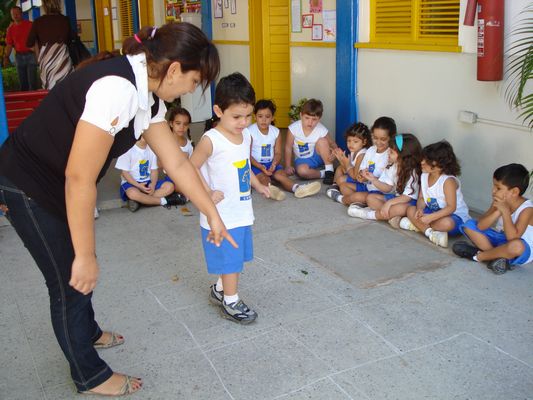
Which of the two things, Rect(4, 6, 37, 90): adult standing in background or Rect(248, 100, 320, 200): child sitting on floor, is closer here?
Rect(248, 100, 320, 200): child sitting on floor

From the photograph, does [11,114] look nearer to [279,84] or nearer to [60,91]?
[279,84]

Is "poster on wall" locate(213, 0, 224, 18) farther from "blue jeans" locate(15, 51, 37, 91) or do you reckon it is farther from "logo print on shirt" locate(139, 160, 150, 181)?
"logo print on shirt" locate(139, 160, 150, 181)

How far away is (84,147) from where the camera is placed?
6.57 ft

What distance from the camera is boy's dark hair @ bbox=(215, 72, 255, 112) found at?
319 centimetres

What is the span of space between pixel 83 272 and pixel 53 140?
488mm

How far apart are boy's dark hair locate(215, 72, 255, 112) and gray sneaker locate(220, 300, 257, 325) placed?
1062mm

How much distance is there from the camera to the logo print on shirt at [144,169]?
559 centimetres

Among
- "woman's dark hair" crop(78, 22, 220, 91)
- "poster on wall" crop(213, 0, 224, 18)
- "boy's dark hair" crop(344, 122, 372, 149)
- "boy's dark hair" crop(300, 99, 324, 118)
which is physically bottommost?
"boy's dark hair" crop(344, 122, 372, 149)

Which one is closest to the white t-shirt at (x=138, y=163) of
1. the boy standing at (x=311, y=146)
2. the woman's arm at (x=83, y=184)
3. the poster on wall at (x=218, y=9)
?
the boy standing at (x=311, y=146)

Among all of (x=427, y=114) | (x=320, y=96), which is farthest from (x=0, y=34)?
(x=427, y=114)

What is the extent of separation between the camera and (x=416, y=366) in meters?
2.87

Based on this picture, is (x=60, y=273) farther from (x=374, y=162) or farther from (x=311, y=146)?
(x=311, y=146)

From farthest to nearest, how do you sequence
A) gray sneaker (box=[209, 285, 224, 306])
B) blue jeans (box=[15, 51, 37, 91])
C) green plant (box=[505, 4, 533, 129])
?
blue jeans (box=[15, 51, 37, 91]), green plant (box=[505, 4, 533, 129]), gray sneaker (box=[209, 285, 224, 306])

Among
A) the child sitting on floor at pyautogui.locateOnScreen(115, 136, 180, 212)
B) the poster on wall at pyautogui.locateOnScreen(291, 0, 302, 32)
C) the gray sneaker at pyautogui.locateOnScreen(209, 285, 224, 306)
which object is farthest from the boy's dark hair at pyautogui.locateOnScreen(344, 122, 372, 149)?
the gray sneaker at pyautogui.locateOnScreen(209, 285, 224, 306)
